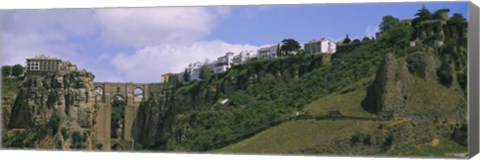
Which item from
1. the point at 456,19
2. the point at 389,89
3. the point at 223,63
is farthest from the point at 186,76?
the point at 456,19

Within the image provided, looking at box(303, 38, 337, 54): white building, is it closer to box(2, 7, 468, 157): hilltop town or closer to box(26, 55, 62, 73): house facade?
box(2, 7, 468, 157): hilltop town

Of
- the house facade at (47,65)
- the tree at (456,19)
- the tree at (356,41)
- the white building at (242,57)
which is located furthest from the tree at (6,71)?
the tree at (456,19)

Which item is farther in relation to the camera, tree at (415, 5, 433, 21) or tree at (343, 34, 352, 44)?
tree at (343, 34, 352, 44)

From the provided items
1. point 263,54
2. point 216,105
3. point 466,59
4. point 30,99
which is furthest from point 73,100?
point 466,59

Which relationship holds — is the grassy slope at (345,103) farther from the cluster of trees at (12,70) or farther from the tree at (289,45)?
the cluster of trees at (12,70)

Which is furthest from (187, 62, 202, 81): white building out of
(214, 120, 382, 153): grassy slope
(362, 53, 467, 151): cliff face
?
(362, 53, 467, 151): cliff face

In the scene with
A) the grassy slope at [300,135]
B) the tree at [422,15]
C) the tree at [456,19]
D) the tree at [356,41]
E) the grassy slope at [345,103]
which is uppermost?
the tree at [422,15]
